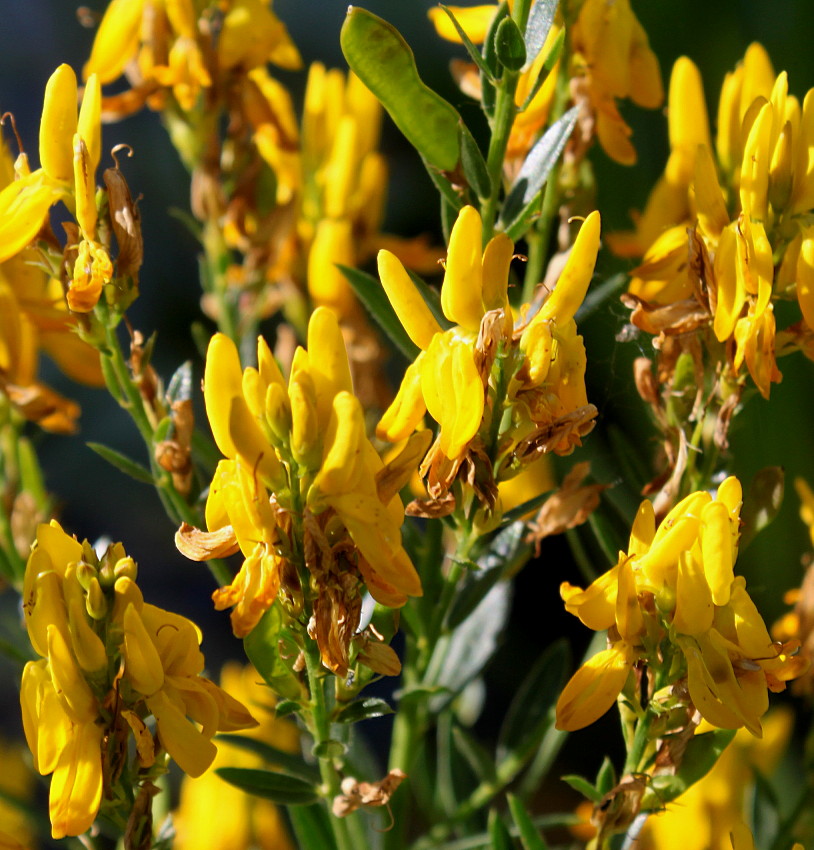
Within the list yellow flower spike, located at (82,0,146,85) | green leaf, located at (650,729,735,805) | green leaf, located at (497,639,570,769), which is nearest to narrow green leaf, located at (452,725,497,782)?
green leaf, located at (497,639,570,769)

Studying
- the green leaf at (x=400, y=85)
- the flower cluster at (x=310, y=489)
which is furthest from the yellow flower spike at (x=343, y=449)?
the green leaf at (x=400, y=85)

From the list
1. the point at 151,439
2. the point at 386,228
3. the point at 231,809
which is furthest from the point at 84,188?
the point at 386,228

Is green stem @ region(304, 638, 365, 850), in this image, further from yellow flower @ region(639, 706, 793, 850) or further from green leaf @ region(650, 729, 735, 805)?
yellow flower @ region(639, 706, 793, 850)

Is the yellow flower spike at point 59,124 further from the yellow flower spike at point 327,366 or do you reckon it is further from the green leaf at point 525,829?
the green leaf at point 525,829

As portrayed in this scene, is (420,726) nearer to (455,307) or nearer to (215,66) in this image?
(455,307)

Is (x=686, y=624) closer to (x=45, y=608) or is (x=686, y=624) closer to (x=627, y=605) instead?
(x=627, y=605)
